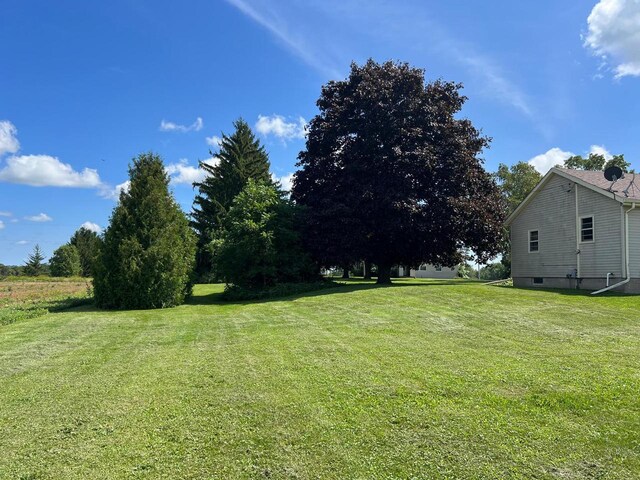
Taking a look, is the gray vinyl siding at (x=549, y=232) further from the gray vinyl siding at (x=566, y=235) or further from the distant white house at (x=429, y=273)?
the distant white house at (x=429, y=273)

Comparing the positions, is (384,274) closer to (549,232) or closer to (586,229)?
(549,232)

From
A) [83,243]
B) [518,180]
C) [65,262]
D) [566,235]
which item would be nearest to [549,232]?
[566,235]

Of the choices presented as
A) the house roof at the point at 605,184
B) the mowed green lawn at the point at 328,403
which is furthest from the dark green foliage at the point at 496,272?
the mowed green lawn at the point at 328,403

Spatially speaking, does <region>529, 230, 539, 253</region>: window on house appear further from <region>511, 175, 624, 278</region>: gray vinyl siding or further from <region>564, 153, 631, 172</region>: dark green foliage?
<region>564, 153, 631, 172</region>: dark green foliage

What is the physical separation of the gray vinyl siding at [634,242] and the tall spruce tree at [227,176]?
28514 millimetres

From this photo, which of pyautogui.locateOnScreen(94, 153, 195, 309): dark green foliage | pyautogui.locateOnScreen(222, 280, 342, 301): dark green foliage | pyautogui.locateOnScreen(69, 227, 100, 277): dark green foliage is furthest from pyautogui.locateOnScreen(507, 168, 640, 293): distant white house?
pyautogui.locateOnScreen(69, 227, 100, 277): dark green foliage

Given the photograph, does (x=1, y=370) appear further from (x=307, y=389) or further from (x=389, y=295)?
(x=389, y=295)

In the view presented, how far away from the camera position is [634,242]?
1496 centimetres

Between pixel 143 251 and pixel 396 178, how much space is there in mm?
10253

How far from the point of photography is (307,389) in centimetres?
479

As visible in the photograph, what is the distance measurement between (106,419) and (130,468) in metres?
1.09

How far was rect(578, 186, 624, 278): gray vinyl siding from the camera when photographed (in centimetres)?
1526

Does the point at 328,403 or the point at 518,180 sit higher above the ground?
the point at 518,180

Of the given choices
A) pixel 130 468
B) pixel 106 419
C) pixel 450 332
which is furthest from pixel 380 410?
pixel 450 332
